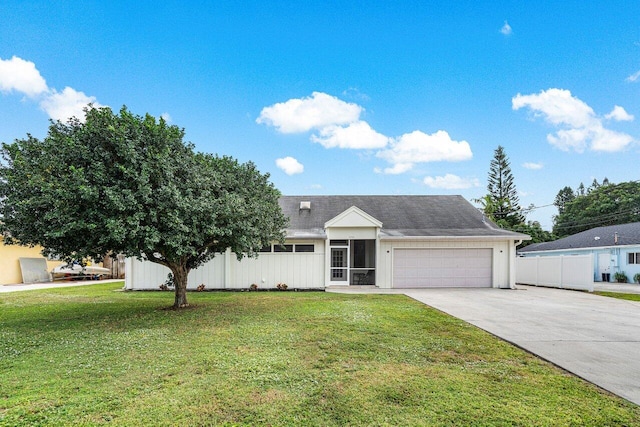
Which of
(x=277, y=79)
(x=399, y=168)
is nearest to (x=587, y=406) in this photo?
(x=277, y=79)

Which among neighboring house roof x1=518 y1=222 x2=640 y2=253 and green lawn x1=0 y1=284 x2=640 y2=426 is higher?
neighboring house roof x1=518 y1=222 x2=640 y2=253

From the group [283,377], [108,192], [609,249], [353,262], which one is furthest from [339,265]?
[609,249]

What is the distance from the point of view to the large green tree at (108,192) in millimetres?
6672

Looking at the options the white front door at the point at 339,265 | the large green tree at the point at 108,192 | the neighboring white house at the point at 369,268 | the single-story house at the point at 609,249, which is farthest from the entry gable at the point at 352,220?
the single-story house at the point at 609,249

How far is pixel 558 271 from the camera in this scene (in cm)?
1623

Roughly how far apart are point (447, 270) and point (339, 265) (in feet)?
16.3

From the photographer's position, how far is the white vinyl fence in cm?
1499

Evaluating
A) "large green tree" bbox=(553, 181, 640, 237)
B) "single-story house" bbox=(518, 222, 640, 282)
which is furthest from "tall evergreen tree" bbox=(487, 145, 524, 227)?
"single-story house" bbox=(518, 222, 640, 282)

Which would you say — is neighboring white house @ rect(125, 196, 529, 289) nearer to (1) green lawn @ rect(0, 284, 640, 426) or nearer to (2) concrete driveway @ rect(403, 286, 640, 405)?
(2) concrete driveway @ rect(403, 286, 640, 405)

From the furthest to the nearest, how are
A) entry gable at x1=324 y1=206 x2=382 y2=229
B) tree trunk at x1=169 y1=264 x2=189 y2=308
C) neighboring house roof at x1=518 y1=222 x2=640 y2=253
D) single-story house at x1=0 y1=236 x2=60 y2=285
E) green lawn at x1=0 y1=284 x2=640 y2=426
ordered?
1. neighboring house roof at x1=518 y1=222 x2=640 y2=253
2. single-story house at x1=0 y1=236 x2=60 y2=285
3. entry gable at x1=324 y1=206 x2=382 y2=229
4. tree trunk at x1=169 y1=264 x2=189 y2=308
5. green lawn at x1=0 y1=284 x2=640 y2=426

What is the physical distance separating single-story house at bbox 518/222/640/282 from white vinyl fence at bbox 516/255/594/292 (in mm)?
7037

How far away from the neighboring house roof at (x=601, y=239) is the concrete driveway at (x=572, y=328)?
14687mm

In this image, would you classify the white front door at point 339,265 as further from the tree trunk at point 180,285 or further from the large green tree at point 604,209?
the large green tree at point 604,209

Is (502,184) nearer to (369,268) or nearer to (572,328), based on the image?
(369,268)
